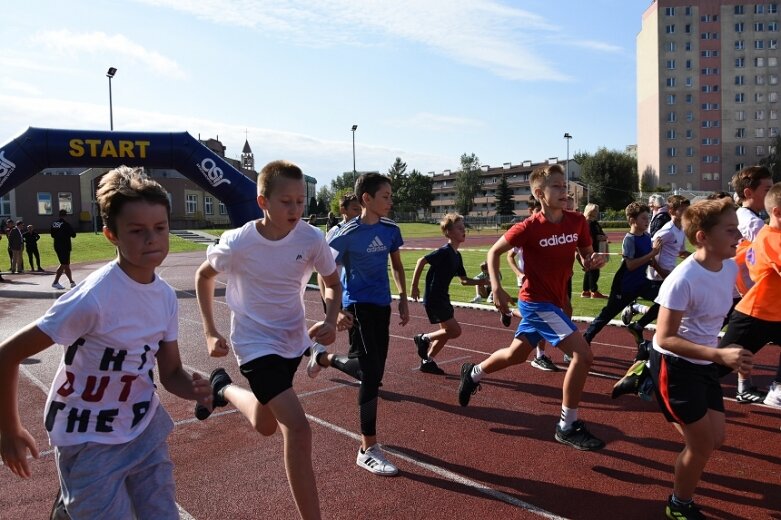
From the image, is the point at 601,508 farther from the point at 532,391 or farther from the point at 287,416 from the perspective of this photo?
the point at 532,391

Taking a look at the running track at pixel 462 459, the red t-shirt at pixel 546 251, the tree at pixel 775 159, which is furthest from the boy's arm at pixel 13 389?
the tree at pixel 775 159

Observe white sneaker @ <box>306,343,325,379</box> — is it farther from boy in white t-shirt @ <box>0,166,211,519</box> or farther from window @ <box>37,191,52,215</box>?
window @ <box>37,191,52,215</box>

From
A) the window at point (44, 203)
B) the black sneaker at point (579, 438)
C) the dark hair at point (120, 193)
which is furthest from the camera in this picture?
the window at point (44, 203)

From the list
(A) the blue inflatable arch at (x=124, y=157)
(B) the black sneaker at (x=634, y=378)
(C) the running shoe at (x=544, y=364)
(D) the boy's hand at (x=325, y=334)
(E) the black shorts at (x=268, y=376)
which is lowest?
(C) the running shoe at (x=544, y=364)

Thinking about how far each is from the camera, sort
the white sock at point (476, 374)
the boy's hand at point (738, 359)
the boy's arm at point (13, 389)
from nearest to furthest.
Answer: the boy's arm at point (13, 389) → the boy's hand at point (738, 359) → the white sock at point (476, 374)

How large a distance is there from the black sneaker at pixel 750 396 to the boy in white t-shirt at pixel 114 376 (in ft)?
18.0

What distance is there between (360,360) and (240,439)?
136cm

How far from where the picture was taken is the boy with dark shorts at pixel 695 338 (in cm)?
331

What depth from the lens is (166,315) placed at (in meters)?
2.68

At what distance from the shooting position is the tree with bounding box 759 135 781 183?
75.1m

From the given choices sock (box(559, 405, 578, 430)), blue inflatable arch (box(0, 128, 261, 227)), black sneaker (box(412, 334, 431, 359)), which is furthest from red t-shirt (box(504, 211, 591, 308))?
blue inflatable arch (box(0, 128, 261, 227))

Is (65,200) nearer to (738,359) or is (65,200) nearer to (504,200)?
(504,200)

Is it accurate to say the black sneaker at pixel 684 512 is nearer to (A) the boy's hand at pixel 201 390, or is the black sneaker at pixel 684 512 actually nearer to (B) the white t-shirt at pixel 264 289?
(B) the white t-shirt at pixel 264 289

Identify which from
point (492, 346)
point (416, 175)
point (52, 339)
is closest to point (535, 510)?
point (52, 339)
